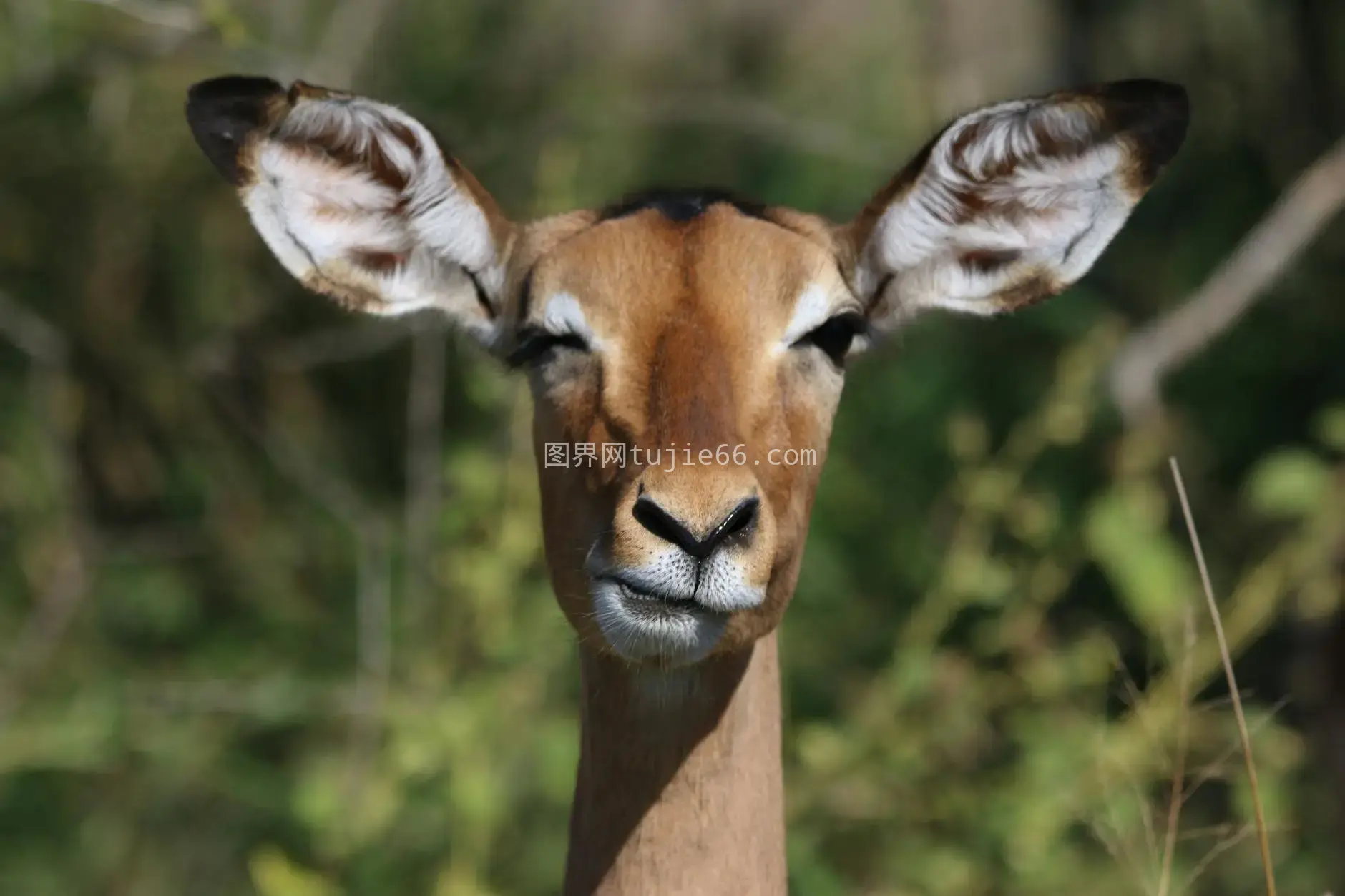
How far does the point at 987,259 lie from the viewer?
3.77 meters

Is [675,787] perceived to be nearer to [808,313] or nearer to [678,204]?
[808,313]

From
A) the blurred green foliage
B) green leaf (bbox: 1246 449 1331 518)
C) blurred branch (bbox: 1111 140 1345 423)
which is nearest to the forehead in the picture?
the blurred green foliage

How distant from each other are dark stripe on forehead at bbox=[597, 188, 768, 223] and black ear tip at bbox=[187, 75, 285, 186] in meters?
0.72

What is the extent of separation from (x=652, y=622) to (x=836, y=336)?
0.83m

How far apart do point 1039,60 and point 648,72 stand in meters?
2.85

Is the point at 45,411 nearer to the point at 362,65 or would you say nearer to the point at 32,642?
the point at 32,642

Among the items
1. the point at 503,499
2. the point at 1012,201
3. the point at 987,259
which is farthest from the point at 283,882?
the point at 1012,201

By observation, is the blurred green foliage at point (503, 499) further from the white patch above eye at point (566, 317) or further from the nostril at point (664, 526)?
the nostril at point (664, 526)

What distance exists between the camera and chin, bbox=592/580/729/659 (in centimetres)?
291

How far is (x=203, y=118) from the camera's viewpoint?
325 cm

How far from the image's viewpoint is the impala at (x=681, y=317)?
2.98 m

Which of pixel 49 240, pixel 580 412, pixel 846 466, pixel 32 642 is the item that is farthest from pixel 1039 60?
pixel 580 412

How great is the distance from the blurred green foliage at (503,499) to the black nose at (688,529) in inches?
84.8

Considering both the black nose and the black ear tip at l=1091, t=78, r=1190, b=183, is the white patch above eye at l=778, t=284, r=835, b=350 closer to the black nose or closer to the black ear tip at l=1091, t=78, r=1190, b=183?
the black nose
